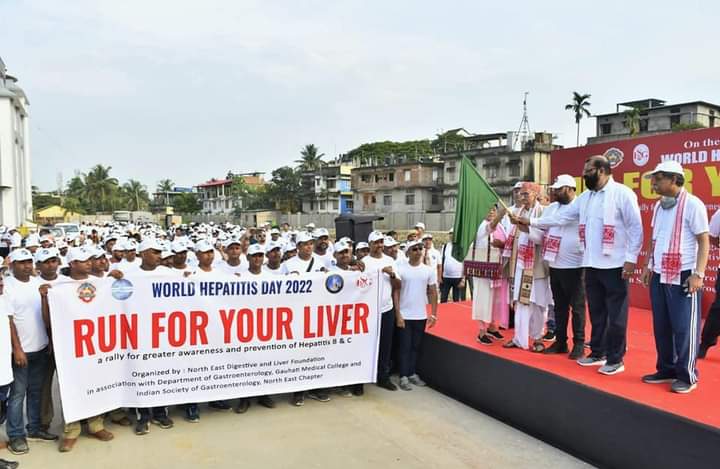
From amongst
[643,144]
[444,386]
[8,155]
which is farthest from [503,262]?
[8,155]

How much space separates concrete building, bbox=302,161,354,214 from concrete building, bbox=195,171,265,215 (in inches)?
806

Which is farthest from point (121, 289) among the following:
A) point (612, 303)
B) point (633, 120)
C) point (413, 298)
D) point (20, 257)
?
point (633, 120)

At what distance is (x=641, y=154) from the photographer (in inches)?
301

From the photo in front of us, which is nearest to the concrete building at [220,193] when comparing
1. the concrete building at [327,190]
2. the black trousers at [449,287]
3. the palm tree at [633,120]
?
the concrete building at [327,190]

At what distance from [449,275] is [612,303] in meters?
5.50

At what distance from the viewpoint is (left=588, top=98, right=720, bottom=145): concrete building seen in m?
44.2

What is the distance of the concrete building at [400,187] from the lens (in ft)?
163

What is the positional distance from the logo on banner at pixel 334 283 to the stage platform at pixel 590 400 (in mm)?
1325

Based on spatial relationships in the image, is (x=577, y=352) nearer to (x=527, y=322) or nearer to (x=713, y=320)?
(x=527, y=322)

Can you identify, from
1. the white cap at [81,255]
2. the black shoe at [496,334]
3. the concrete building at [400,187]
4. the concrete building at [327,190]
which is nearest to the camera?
the white cap at [81,255]

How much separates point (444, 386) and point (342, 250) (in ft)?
5.99

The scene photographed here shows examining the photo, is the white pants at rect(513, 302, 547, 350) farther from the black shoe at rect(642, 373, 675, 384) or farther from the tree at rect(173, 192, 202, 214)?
the tree at rect(173, 192, 202, 214)

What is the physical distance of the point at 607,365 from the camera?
4.32 meters

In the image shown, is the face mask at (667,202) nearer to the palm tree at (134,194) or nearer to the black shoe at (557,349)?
the black shoe at (557,349)
